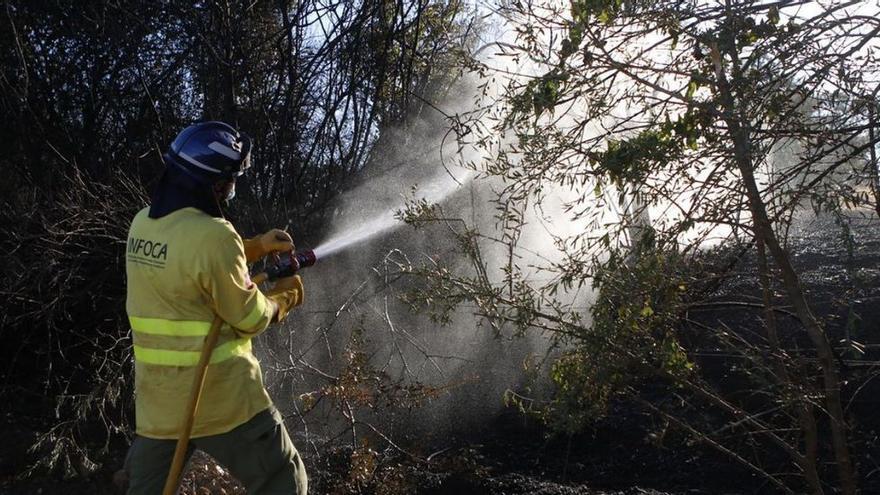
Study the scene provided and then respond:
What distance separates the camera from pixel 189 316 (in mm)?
3111

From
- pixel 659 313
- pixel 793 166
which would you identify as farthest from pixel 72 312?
pixel 793 166

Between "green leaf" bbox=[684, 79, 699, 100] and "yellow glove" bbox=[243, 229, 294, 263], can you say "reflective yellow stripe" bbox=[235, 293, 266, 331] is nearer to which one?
"yellow glove" bbox=[243, 229, 294, 263]

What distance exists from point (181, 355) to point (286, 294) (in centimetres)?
49

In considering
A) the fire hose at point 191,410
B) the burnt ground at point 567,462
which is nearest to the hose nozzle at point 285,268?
the fire hose at point 191,410

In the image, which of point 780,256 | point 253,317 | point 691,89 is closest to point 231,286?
point 253,317

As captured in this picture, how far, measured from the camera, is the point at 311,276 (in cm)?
644

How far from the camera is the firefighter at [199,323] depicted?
3047 millimetres

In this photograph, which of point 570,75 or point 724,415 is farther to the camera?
point 724,415

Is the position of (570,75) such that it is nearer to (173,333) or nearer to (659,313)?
(659,313)

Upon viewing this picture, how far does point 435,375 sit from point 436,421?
41cm

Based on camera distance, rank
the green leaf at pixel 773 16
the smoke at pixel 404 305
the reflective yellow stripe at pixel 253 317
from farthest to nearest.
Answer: the smoke at pixel 404 305 → the reflective yellow stripe at pixel 253 317 → the green leaf at pixel 773 16

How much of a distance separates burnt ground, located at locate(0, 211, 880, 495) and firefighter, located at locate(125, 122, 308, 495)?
1.66 m

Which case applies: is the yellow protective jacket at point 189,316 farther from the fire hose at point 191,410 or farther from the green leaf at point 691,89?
the green leaf at point 691,89

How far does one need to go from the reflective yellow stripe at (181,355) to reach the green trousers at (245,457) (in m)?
0.25
